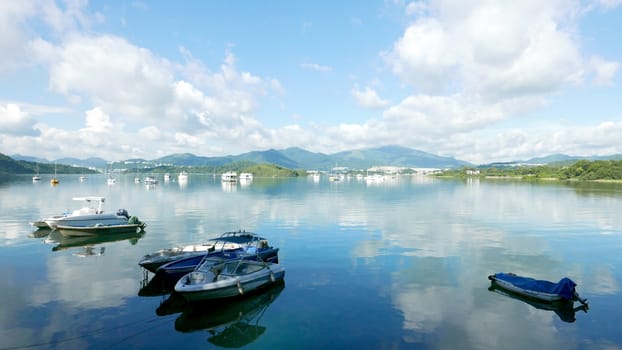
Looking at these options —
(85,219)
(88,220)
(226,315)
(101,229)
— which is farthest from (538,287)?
(85,219)

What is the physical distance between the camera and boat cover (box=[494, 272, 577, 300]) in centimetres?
2272

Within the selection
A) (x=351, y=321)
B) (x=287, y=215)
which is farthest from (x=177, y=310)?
(x=287, y=215)

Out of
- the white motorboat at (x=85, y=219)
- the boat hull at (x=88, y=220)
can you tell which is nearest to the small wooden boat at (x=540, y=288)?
the boat hull at (x=88, y=220)

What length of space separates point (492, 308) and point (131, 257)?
1258 inches

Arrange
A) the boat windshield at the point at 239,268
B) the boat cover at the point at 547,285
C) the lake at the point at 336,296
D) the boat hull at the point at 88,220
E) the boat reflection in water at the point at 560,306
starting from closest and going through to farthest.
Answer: the lake at the point at 336,296 → the boat reflection in water at the point at 560,306 → the boat cover at the point at 547,285 → the boat windshield at the point at 239,268 → the boat hull at the point at 88,220

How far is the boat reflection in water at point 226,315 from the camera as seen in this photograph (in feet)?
61.4

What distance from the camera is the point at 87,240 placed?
1702 inches

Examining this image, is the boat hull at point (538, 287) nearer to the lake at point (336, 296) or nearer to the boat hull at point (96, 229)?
the lake at point (336, 296)

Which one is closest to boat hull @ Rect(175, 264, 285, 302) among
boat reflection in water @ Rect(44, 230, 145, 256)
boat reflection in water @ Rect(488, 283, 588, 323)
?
boat reflection in water @ Rect(488, 283, 588, 323)

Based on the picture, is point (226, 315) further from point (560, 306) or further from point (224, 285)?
point (560, 306)

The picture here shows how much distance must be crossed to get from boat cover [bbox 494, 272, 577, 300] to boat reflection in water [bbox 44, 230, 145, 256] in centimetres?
3825

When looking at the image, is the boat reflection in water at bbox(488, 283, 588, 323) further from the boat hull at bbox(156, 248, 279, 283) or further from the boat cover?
the boat hull at bbox(156, 248, 279, 283)

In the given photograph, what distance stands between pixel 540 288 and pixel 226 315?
68.6 ft

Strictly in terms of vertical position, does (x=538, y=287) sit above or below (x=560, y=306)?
above
